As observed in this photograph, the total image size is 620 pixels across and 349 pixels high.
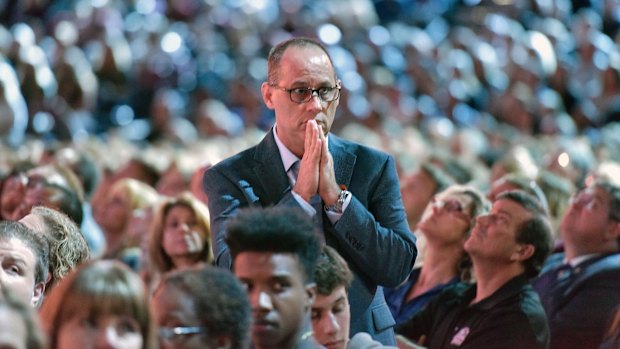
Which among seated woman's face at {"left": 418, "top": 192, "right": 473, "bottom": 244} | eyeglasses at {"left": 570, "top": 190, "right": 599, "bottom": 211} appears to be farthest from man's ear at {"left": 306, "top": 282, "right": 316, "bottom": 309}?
eyeglasses at {"left": 570, "top": 190, "right": 599, "bottom": 211}

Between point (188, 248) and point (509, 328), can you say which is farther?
point (188, 248)

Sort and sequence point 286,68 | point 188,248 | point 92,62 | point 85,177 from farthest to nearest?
point 92,62
point 85,177
point 188,248
point 286,68

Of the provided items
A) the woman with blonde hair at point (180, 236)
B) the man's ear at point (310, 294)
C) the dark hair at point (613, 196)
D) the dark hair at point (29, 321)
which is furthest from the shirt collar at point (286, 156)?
the dark hair at point (613, 196)

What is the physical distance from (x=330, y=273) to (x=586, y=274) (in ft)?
7.16

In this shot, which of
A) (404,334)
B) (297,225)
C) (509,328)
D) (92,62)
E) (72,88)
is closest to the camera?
(297,225)

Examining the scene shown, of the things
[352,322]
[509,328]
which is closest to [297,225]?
[352,322]

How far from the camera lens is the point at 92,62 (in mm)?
13906

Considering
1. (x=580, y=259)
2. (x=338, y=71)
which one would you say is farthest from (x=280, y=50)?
(x=338, y=71)

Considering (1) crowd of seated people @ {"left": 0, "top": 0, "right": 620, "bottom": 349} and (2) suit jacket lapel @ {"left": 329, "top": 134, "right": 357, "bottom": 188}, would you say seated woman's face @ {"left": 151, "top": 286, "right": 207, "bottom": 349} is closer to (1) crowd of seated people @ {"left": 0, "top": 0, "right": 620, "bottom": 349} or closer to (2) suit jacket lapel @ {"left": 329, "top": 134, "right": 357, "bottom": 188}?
(1) crowd of seated people @ {"left": 0, "top": 0, "right": 620, "bottom": 349}

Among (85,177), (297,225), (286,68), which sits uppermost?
(286,68)

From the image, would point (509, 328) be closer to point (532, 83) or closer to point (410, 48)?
point (532, 83)

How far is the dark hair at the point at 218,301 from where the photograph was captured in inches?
111

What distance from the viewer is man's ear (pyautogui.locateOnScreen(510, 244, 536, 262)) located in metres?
4.97

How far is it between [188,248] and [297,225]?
2.51 m
